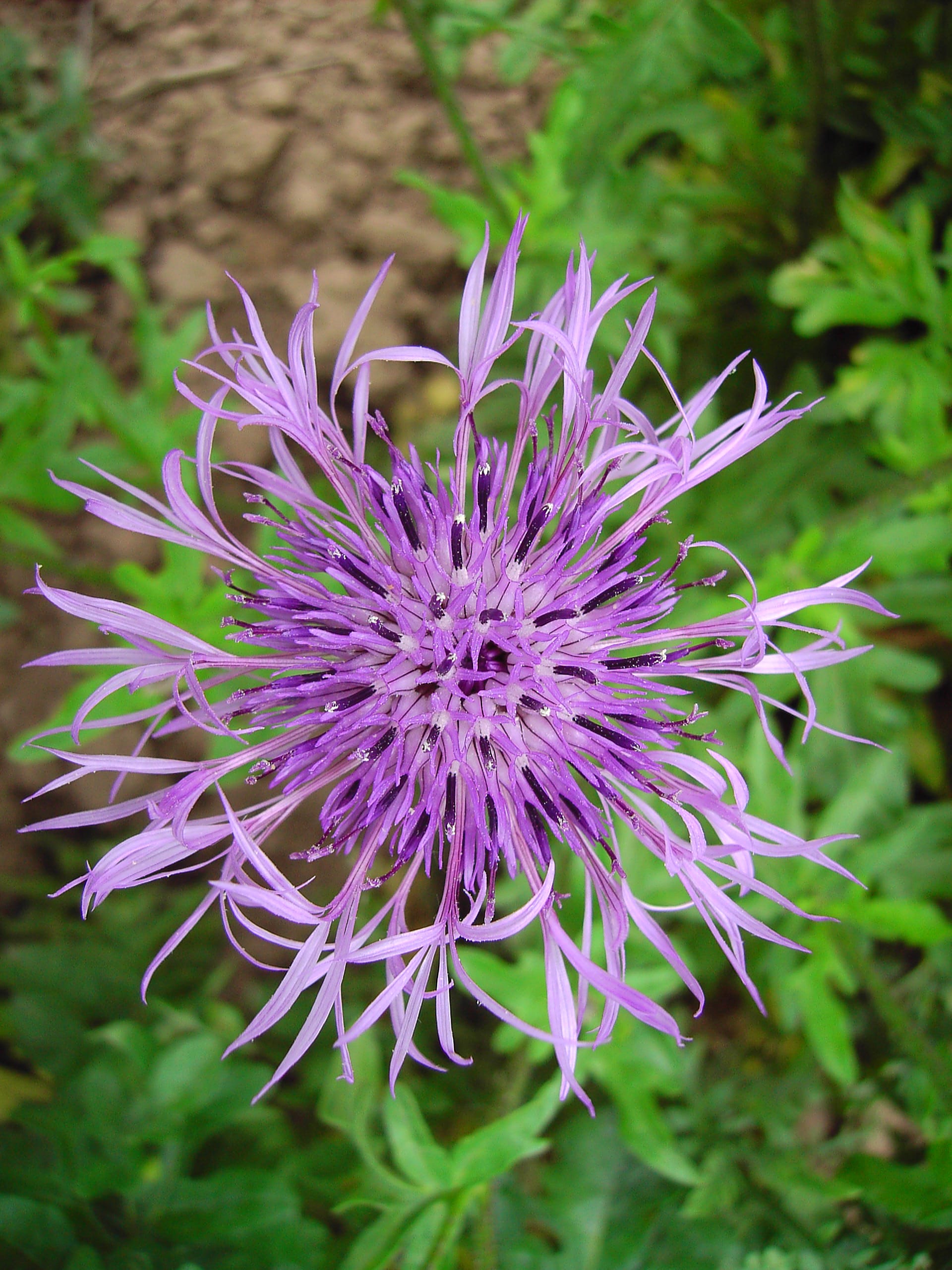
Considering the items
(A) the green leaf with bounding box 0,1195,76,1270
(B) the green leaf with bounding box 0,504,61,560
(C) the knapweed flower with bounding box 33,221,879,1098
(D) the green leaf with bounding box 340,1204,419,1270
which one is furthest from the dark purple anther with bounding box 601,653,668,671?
(A) the green leaf with bounding box 0,1195,76,1270

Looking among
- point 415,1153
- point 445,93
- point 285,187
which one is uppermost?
point 285,187

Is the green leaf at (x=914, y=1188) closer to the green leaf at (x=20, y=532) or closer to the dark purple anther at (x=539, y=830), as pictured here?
the dark purple anther at (x=539, y=830)

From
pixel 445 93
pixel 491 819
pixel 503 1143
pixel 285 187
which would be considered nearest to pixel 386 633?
pixel 491 819

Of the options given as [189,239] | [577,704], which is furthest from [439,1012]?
[189,239]

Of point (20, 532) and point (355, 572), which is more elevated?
point (20, 532)

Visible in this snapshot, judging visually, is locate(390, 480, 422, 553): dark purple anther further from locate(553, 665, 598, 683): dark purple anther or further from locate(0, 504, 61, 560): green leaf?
locate(0, 504, 61, 560): green leaf

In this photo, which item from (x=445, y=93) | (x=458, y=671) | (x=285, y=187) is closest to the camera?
(x=458, y=671)

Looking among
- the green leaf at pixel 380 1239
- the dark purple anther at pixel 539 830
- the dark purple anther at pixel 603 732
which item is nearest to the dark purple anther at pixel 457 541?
the dark purple anther at pixel 603 732

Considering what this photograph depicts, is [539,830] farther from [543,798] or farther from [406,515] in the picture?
[406,515]
